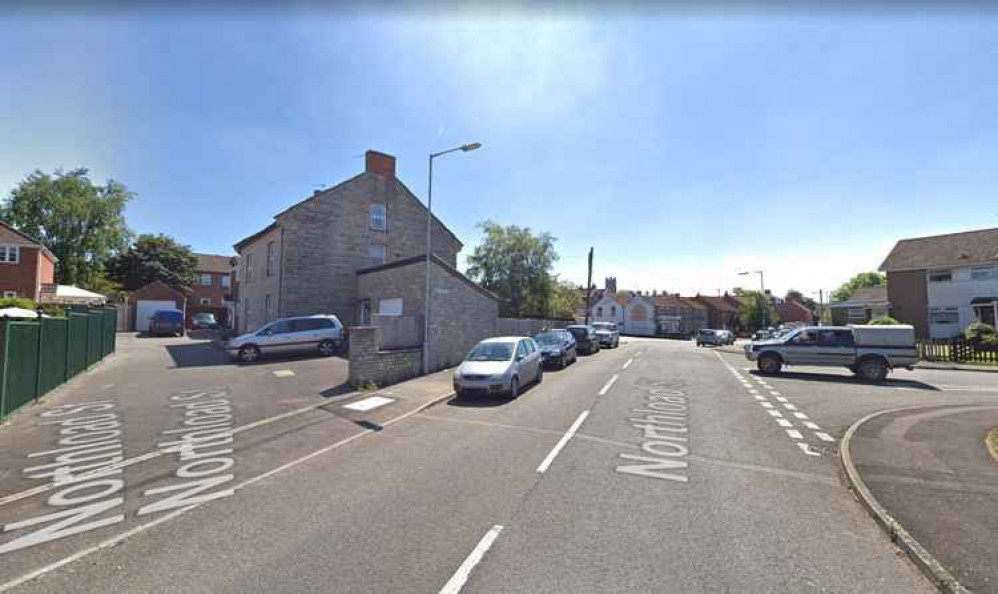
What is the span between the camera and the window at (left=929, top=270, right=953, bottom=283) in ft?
102

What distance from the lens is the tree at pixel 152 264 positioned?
5328 cm

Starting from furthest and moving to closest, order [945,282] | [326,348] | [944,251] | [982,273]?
[944,251]
[945,282]
[982,273]
[326,348]

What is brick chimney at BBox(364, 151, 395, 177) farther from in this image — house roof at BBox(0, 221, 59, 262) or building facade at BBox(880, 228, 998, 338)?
building facade at BBox(880, 228, 998, 338)

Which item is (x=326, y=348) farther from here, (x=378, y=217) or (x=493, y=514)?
(x=493, y=514)

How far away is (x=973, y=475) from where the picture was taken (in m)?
5.80

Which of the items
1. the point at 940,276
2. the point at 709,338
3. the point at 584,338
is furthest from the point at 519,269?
the point at 940,276

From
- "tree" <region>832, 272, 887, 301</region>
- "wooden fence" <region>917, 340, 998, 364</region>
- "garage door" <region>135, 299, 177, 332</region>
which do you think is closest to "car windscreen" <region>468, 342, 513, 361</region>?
"wooden fence" <region>917, 340, 998, 364</region>

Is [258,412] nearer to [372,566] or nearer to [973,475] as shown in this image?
[372,566]

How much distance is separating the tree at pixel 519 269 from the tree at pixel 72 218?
41886 millimetres

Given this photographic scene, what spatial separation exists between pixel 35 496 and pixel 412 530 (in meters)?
4.95

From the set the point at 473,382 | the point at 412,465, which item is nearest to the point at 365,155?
the point at 473,382

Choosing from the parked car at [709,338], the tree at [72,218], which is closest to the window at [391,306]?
the parked car at [709,338]

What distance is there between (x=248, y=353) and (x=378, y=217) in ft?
37.8

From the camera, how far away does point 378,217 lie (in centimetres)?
2633
